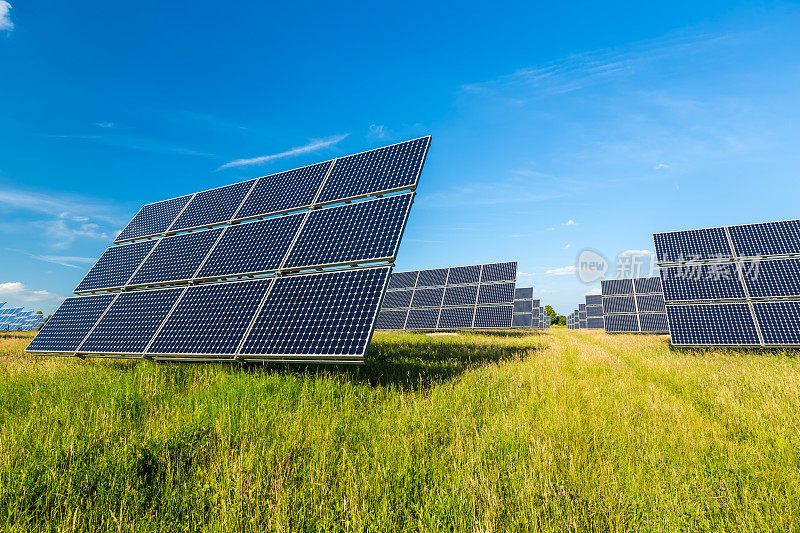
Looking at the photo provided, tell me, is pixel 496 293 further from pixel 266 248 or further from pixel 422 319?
pixel 266 248

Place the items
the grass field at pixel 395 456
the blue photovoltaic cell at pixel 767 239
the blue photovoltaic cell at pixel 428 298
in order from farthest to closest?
the blue photovoltaic cell at pixel 428 298 < the blue photovoltaic cell at pixel 767 239 < the grass field at pixel 395 456

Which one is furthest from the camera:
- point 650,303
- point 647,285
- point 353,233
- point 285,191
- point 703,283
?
point 647,285

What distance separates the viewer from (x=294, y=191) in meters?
11.1

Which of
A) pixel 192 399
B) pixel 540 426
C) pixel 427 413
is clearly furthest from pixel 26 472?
pixel 540 426

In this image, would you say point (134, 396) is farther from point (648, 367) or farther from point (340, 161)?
point (648, 367)

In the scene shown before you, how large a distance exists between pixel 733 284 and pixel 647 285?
1924cm

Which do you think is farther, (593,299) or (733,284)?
(593,299)

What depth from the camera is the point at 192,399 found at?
5.64 metres

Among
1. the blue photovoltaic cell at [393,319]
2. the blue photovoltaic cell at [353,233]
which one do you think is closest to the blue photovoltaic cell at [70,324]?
the blue photovoltaic cell at [353,233]

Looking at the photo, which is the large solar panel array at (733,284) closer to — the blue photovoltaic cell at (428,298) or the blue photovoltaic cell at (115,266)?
the blue photovoltaic cell at (428,298)

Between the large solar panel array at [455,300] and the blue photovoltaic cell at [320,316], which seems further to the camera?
the large solar panel array at [455,300]

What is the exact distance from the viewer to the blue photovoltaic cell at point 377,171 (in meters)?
9.30

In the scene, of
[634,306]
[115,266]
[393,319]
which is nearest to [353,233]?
[115,266]

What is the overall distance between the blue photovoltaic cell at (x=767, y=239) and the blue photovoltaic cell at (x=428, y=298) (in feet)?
58.0
